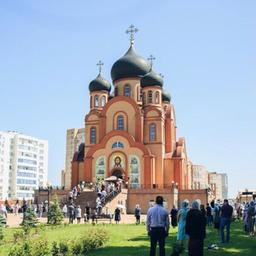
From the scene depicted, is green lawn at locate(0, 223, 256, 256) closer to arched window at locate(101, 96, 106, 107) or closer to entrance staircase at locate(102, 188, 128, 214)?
entrance staircase at locate(102, 188, 128, 214)

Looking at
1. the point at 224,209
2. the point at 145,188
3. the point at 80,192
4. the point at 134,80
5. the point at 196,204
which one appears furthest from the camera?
the point at 134,80

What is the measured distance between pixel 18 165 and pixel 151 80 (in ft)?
226

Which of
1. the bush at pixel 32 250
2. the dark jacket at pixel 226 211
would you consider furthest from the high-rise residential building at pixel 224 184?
the bush at pixel 32 250

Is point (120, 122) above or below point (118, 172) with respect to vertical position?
above

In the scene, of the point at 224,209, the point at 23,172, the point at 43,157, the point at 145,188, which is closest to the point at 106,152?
the point at 145,188

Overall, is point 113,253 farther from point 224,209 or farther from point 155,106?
point 155,106

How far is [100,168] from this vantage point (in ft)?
156

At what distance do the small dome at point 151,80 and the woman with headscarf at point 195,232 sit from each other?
39303 millimetres

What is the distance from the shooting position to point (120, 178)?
46531mm

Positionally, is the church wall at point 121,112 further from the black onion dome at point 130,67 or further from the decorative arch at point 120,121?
the black onion dome at point 130,67

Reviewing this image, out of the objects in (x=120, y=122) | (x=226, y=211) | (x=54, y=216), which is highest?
(x=120, y=122)

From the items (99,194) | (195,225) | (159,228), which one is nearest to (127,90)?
(99,194)

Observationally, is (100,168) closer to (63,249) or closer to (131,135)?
(131,135)

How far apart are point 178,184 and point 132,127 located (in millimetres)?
7866
